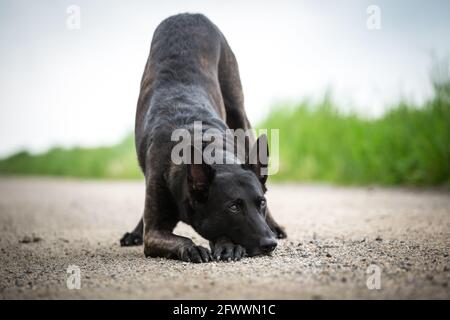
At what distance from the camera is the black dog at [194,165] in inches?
188

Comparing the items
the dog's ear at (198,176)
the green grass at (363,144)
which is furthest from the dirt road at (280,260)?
the green grass at (363,144)

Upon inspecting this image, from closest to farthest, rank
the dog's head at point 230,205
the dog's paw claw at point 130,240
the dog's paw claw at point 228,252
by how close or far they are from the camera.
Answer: the dog's paw claw at point 228,252 → the dog's head at point 230,205 → the dog's paw claw at point 130,240

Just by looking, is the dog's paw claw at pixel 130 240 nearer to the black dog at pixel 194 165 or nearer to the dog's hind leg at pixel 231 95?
the black dog at pixel 194 165

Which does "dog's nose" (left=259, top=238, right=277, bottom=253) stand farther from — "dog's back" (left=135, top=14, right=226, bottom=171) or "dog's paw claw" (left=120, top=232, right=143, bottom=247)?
"dog's paw claw" (left=120, top=232, right=143, bottom=247)

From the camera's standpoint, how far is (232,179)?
Result: 482cm

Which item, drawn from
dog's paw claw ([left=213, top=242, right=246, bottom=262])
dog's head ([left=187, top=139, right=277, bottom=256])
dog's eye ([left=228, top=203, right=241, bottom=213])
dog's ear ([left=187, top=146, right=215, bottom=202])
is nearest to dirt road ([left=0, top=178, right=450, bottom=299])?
dog's paw claw ([left=213, top=242, right=246, bottom=262])

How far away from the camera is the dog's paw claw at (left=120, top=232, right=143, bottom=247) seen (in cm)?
657

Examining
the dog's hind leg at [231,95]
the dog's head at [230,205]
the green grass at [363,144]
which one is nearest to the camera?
the dog's head at [230,205]

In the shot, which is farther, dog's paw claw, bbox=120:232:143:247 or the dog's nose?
dog's paw claw, bbox=120:232:143:247

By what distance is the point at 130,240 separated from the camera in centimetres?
661

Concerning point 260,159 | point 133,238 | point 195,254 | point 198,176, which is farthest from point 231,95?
point 195,254

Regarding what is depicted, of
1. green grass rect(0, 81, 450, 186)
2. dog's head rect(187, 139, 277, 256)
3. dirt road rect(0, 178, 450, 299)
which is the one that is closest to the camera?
dirt road rect(0, 178, 450, 299)

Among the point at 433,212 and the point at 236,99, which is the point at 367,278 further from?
the point at 433,212

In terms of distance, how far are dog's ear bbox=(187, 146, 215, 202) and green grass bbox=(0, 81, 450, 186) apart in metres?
7.77
